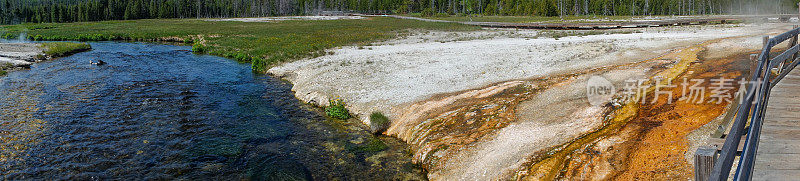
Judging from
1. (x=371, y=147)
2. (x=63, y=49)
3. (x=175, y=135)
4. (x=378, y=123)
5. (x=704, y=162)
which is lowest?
(x=371, y=147)

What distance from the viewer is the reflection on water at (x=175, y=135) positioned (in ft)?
41.2

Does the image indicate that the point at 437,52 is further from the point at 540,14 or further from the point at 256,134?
the point at 540,14

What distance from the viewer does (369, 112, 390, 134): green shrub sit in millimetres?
16094

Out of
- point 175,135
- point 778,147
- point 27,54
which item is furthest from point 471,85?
point 27,54

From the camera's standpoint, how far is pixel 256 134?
16.0m

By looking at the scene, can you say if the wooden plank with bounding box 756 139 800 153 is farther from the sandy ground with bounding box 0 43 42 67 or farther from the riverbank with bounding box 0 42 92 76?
the sandy ground with bounding box 0 43 42 67

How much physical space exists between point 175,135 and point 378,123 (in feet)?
21.7

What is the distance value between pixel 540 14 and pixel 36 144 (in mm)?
151228

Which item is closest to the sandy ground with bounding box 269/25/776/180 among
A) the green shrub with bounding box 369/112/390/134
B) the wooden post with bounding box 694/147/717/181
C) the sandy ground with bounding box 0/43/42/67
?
the green shrub with bounding box 369/112/390/134

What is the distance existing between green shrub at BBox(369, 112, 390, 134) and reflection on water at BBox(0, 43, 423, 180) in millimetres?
341

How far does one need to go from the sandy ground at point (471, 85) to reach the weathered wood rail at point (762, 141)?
4064mm

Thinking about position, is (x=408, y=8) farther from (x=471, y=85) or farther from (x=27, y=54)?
(x=471, y=85)

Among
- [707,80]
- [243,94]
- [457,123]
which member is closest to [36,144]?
[243,94]

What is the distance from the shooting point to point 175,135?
15.6 meters
